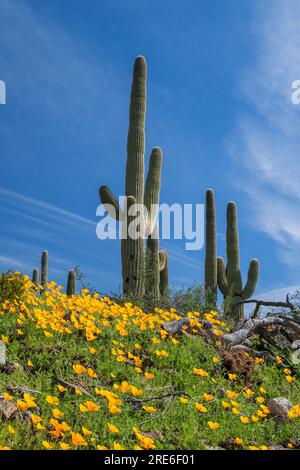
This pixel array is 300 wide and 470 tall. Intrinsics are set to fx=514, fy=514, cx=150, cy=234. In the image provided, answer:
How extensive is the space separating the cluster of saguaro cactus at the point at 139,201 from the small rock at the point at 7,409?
9903 millimetres

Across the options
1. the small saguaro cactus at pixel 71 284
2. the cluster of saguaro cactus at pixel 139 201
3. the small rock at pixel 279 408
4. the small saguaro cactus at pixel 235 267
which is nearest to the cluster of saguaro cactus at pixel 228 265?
the small saguaro cactus at pixel 235 267

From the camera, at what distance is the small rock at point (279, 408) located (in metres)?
5.69

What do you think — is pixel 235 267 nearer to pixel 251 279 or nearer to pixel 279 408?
pixel 251 279

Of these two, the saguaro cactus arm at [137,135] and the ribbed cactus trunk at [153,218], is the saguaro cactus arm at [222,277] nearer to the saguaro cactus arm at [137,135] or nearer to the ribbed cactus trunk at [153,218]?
the ribbed cactus trunk at [153,218]

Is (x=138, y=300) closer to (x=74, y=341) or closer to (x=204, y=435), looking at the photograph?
(x=74, y=341)

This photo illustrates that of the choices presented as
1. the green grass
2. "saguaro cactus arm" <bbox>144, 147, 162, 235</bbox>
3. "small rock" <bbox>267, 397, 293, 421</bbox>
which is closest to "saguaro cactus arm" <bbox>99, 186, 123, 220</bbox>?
"saguaro cactus arm" <bbox>144, 147, 162, 235</bbox>

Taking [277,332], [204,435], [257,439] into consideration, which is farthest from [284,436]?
[277,332]

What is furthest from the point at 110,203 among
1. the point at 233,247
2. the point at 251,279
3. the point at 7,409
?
the point at 7,409

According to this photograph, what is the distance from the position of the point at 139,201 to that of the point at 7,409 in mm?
11462

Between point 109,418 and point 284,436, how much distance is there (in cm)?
187

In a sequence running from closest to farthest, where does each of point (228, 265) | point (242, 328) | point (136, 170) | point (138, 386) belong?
1. point (138, 386)
2. point (242, 328)
3. point (136, 170)
4. point (228, 265)

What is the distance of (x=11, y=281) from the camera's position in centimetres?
778

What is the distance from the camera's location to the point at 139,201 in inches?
615

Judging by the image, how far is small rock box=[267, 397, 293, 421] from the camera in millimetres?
5692
